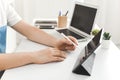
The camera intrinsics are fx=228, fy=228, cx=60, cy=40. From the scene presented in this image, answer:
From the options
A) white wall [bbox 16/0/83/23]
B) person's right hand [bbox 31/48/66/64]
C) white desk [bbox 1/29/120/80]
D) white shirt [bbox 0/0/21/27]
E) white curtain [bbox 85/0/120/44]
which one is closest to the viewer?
white desk [bbox 1/29/120/80]

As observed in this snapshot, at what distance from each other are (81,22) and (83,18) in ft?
0.12

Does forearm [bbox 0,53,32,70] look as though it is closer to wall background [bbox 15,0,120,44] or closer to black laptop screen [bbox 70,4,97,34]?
black laptop screen [bbox 70,4,97,34]

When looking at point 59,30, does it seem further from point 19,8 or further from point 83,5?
point 19,8

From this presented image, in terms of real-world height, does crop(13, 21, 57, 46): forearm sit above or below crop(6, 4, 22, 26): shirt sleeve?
below

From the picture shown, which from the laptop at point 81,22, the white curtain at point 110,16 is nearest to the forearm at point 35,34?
the laptop at point 81,22

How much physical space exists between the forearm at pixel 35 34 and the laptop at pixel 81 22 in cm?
20

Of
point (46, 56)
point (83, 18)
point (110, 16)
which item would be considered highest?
point (83, 18)

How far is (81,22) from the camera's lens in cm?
161

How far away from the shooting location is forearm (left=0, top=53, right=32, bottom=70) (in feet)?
3.53

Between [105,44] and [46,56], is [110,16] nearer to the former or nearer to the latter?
[105,44]

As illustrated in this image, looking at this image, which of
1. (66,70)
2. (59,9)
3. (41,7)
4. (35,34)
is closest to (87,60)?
(66,70)

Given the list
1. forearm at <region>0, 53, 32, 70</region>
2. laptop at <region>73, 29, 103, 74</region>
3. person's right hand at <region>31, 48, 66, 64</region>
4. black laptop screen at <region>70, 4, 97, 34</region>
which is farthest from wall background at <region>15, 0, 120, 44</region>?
forearm at <region>0, 53, 32, 70</region>

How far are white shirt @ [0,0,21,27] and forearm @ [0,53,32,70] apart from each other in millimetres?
429

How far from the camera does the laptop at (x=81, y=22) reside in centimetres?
149
